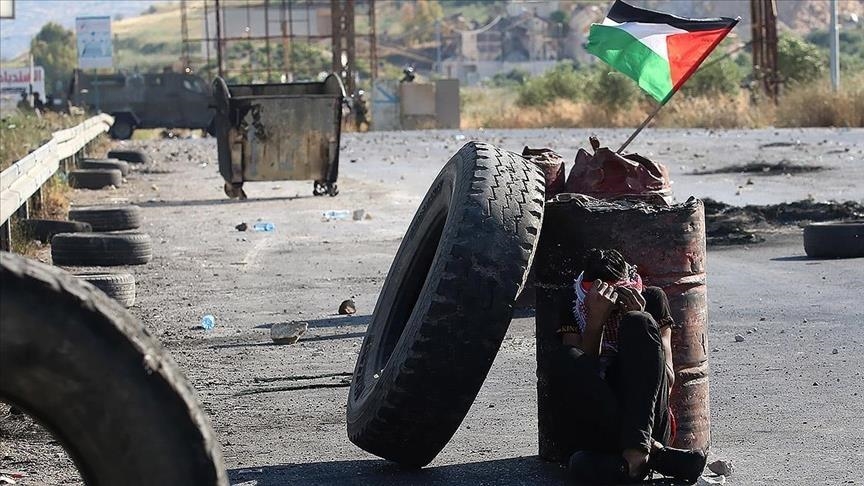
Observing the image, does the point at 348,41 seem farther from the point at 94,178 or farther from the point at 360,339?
the point at 360,339

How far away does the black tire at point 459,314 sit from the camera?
5484mm

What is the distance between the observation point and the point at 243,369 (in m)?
8.47

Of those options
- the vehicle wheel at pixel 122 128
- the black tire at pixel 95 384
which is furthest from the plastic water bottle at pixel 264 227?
the vehicle wheel at pixel 122 128

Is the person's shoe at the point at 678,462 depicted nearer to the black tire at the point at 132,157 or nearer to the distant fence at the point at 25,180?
the distant fence at the point at 25,180

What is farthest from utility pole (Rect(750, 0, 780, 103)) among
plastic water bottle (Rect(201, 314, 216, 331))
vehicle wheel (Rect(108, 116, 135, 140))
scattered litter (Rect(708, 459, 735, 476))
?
scattered litter (Rect(708, 459, 735, 476))

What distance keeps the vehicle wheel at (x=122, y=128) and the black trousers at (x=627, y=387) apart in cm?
4831

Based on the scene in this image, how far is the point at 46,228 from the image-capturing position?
48.2 ft

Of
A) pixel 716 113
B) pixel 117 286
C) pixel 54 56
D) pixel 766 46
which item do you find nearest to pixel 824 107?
pixel 716 113

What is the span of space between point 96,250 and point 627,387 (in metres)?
8.32

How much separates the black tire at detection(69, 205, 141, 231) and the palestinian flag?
9.85m

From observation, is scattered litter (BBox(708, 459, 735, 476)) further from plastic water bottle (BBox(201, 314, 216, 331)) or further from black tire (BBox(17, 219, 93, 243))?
black tire (BBox(17, 219, 93, 243))

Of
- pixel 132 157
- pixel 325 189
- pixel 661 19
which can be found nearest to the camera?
pixel 661 19

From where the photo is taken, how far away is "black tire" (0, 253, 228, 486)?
9.46ft

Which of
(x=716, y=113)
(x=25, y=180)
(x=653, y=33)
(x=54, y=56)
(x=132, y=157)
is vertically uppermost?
(x=54, y=56)
